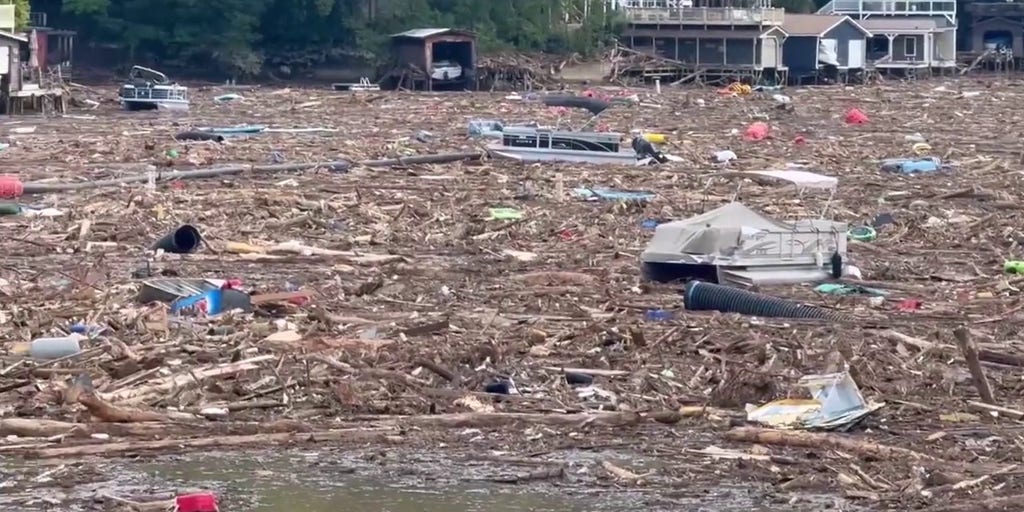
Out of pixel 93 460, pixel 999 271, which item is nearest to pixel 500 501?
pixel 93 460

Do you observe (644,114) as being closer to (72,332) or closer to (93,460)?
(72,332)

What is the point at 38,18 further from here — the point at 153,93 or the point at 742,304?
the point at 742,304

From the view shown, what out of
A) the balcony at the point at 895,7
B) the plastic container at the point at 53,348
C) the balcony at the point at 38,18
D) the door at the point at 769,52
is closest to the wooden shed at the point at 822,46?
the door at the point at 769,52

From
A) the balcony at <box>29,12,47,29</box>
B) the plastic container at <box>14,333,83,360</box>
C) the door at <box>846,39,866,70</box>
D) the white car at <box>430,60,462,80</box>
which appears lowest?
the plastic container at <box>14,333,83,360</box>

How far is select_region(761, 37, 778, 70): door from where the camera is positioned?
3108 inches

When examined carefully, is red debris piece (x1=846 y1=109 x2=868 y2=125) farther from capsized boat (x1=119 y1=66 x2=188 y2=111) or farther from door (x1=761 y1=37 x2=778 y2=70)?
door (x1=761 y1=37 x2=778 y2=70)

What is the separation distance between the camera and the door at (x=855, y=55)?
8156cm

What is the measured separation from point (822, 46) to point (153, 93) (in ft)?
119

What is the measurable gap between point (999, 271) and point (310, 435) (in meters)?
9.69

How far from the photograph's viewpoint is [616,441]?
11.4 meters

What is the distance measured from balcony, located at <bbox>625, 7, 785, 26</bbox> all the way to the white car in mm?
10778

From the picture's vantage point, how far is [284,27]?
76188 mm

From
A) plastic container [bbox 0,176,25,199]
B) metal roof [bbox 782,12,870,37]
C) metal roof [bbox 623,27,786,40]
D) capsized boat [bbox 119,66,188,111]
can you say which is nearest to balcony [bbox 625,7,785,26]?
metal roof [bbox 623,27,786,40]

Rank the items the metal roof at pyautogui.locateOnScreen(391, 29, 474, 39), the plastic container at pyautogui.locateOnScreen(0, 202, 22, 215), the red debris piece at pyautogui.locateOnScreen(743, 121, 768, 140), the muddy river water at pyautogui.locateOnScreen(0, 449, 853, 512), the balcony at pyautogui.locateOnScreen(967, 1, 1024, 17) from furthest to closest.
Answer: the balcony at pyautogui.locateOnScreen(967, 1, 1024, 17) < the metal roof at pyautogui.locateOnScreen(391, 29, 474, 39) < the red debris piece at pyautogui.locateOnScreen(743, 121, 768, 140) < the plastic container at pyautogui.locateOnScreen(0, 202, 22, 215) < the muddy river water at pyautogui.locateOnScreen(0, 449, 853, 512)
